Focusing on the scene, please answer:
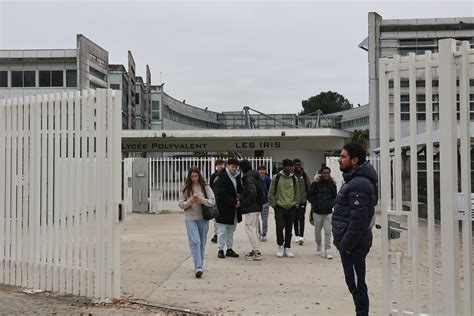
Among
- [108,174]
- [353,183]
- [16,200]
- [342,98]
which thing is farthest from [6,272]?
[342,98]

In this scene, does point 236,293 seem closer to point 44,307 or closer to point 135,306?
point 135,306

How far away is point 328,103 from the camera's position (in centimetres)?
9894

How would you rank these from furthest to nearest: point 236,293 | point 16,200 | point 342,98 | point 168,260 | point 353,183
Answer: point 342,98
point 168,260
point 16,200
point 236,293
point 353,183

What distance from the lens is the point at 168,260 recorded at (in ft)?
30.4

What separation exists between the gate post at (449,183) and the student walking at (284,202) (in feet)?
16.7

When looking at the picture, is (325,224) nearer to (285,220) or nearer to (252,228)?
(285,220)

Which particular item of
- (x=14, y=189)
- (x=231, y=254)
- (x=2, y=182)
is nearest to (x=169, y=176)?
(x=231, y=254)

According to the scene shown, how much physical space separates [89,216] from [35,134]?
142cm

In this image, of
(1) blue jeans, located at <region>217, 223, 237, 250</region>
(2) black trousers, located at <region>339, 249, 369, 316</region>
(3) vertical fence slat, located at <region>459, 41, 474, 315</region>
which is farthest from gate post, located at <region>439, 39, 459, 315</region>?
(1) blue jeans, located at <region>217, 223, 237, 250</region>

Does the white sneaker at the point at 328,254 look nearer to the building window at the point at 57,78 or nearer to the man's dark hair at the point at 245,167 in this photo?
the man's dark hair at the point at 245,167

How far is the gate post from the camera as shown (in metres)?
4.28

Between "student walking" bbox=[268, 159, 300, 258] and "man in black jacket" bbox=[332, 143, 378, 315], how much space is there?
4.22 m

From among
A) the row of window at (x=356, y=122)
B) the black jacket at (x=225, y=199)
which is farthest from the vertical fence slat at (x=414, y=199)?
the row of window at (x=356, y=122)

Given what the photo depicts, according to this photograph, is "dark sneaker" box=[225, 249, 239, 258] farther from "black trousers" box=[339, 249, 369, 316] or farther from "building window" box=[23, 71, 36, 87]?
"building window" box=[23, 71, 36, 87]
